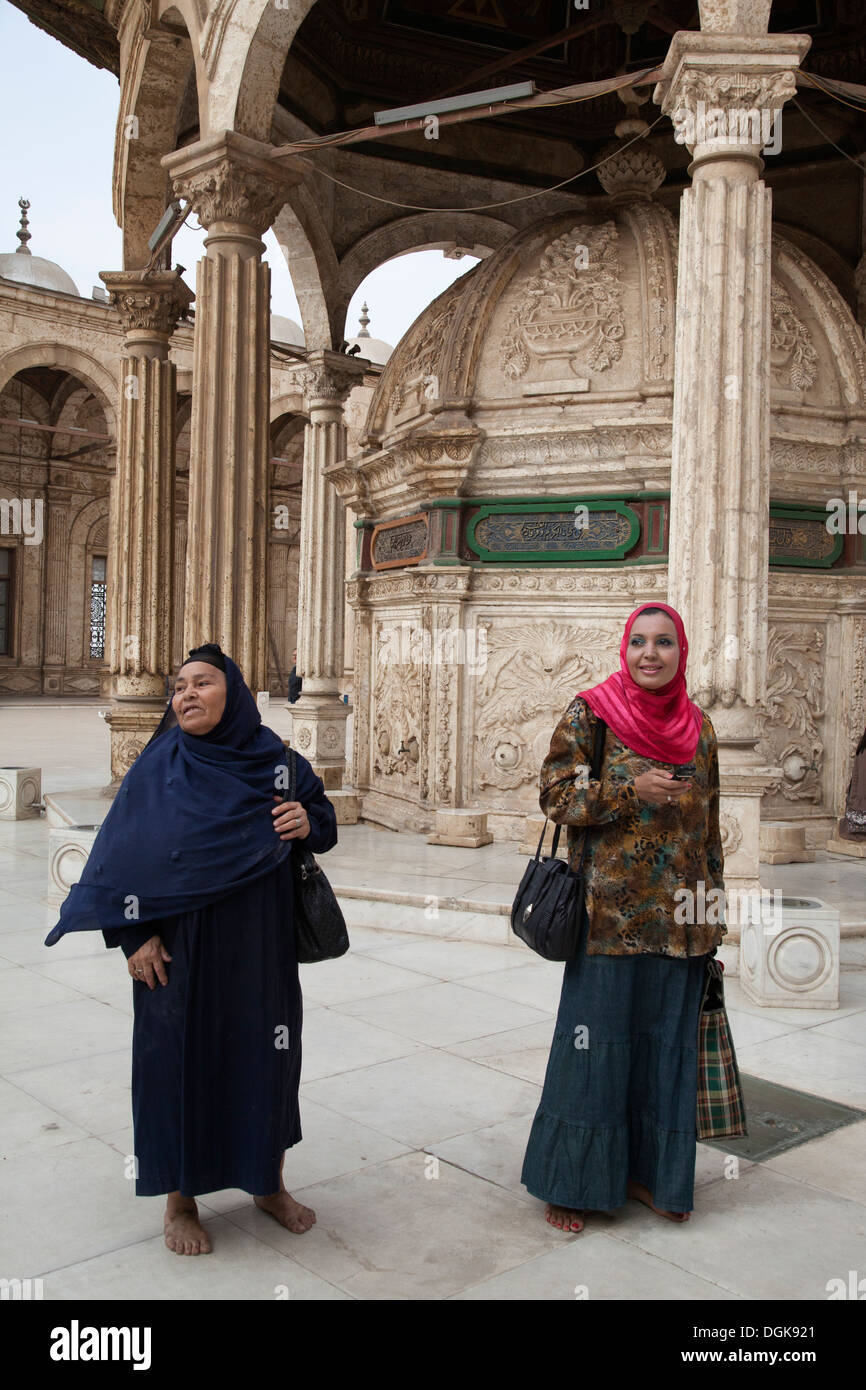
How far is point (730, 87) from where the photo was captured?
5.61 metres

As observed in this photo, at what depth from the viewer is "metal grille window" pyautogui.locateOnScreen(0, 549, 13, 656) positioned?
1169 inches

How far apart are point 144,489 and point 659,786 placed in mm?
8879

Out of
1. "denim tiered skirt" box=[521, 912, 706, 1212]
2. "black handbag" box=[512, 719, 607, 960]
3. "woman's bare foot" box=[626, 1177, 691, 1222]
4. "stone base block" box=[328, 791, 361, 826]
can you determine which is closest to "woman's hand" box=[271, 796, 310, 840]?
"black handbag" box=[512, 719, 607, 960]

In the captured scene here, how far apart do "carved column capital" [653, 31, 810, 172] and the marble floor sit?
3986 mm

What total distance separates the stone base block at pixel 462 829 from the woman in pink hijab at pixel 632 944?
15.3ft

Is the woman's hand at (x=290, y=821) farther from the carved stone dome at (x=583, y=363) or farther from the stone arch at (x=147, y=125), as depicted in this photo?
the stone arch at (x=147, y=125)

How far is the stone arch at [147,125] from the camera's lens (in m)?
9.30

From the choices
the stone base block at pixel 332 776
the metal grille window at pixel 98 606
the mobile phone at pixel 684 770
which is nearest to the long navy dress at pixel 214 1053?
the mobile phone at pixel 684 770

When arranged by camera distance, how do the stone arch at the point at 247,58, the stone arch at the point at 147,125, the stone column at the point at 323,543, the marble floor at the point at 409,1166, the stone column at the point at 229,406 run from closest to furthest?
the marble floor at the point at 409,1166 < the stone arch at the point at 247,58 < the stone column at the point at 229,406 < the stone arch at the point at 147,125 < the stone column at the point at 323,543

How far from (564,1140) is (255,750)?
1.22 metres

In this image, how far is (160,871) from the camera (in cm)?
264

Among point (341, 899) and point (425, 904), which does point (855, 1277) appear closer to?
point (425, 904)

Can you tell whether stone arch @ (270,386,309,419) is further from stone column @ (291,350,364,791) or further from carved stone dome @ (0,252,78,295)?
stone column @ (291,350,364,791)

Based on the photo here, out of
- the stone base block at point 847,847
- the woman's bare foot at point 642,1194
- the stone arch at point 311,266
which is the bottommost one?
the woman's bare foot at point 642,1194
